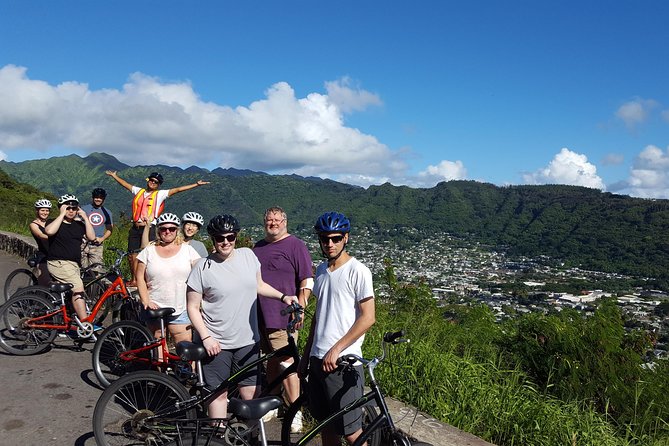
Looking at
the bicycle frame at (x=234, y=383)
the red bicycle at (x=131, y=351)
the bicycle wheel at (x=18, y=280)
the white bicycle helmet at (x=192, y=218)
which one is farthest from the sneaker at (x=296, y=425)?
the bicycle wheel at (x=18, y=280)

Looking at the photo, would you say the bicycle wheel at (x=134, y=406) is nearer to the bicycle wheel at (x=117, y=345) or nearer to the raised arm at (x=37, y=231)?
the bicycle wheel at (x=117, y=345)

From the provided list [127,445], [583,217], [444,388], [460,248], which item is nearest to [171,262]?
[127,445]

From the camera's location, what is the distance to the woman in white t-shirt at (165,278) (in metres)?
4.55

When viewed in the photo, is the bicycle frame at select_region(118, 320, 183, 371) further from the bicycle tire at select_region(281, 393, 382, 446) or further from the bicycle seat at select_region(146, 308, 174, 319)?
the bicycle tire at select_region(281, 393, 382, 446)

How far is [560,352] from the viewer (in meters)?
6.32

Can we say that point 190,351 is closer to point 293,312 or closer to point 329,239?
point 293,312

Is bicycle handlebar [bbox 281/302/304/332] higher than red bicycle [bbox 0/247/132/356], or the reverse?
bicycle handlebar [bbox 281/302/304/332]

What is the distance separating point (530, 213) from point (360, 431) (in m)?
113

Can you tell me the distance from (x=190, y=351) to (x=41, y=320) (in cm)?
361

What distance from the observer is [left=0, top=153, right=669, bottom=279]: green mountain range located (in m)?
66.5

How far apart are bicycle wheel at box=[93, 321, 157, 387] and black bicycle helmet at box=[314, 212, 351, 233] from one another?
2.66 m

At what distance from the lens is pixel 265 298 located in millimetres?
4090

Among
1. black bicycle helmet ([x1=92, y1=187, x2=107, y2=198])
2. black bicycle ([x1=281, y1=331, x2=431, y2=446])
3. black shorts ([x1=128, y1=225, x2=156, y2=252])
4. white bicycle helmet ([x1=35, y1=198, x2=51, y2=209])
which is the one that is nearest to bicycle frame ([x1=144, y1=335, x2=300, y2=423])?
black bicycle ([x1=281, y1=331, x2=431, y2=446])

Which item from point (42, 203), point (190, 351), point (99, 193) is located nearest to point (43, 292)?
point (42, 203)
